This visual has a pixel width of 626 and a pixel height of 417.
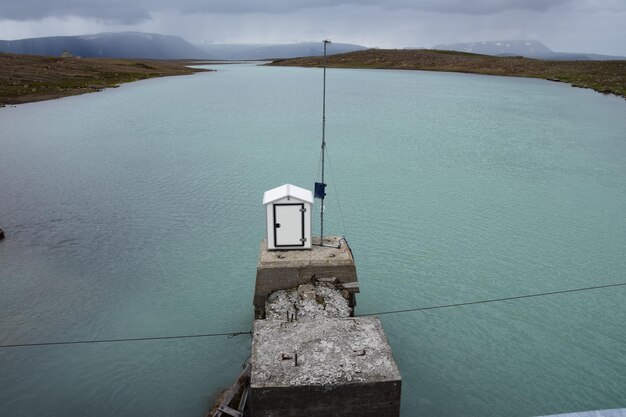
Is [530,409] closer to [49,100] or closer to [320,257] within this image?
[320,257]

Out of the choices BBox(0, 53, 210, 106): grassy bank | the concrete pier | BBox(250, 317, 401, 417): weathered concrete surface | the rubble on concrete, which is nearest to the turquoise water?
the concrete pier

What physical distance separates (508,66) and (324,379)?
161m

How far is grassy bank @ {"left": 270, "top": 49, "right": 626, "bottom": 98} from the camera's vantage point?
11035cm

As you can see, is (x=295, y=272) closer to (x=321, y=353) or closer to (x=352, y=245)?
(x=321, y=353)

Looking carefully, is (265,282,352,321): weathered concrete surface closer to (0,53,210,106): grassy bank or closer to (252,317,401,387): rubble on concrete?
(252,317,401,387): rubble on concrete

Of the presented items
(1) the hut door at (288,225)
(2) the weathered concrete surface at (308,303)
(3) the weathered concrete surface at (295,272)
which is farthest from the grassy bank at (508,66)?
(2) the weathered concrete surface at (308,303)

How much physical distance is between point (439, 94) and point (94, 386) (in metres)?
83.5

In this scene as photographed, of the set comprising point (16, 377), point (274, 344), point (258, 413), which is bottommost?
point (16, 377)

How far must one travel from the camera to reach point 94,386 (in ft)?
44.4

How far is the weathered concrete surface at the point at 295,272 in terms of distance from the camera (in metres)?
14.8

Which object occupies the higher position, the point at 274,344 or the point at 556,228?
the point at 274,344

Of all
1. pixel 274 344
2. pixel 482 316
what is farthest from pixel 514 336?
pixel 274 344

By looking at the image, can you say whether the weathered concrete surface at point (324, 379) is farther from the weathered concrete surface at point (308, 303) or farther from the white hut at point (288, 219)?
the white hut at point (288, 219)

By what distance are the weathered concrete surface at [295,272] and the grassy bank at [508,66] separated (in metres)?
91.6
